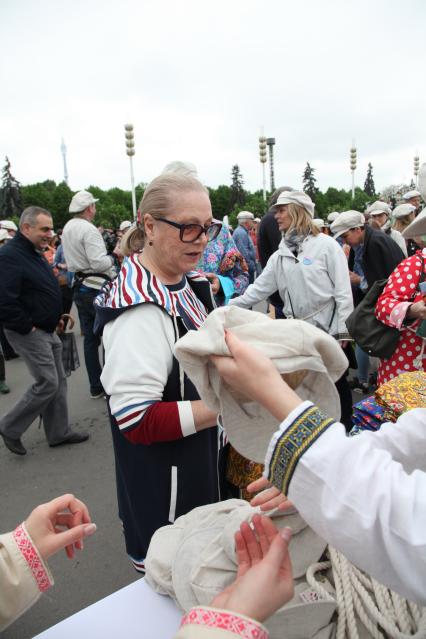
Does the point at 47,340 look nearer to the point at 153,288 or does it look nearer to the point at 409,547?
the point at 153,288

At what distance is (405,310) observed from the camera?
265cm

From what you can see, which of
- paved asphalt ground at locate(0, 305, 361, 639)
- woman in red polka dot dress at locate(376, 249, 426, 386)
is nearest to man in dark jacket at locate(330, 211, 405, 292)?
paved asphalt ground at locate(0, 305, 361, 639)

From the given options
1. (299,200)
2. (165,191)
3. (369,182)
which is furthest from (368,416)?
(369,182)

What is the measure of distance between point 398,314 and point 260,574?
2.10 metres

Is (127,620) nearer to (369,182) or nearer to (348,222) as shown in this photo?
(348,222)

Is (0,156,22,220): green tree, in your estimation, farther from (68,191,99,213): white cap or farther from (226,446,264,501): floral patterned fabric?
(226,446,264,501): floral patterned fabric

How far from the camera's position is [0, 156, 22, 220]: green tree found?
2143 inches

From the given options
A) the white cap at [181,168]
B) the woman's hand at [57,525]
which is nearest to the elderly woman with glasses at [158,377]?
the white cap at [181,168]

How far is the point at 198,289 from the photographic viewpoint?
7.02 feet

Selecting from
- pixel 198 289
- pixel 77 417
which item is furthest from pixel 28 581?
pixel 77 417

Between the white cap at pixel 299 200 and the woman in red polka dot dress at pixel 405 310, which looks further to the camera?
the white cap at pixel 299 200

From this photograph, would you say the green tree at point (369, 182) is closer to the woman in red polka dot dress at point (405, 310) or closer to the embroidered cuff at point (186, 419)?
the woman in red polka dot dress at point (405, 310)

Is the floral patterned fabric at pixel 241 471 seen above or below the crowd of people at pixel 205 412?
below

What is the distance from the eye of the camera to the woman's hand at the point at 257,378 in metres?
0.90
